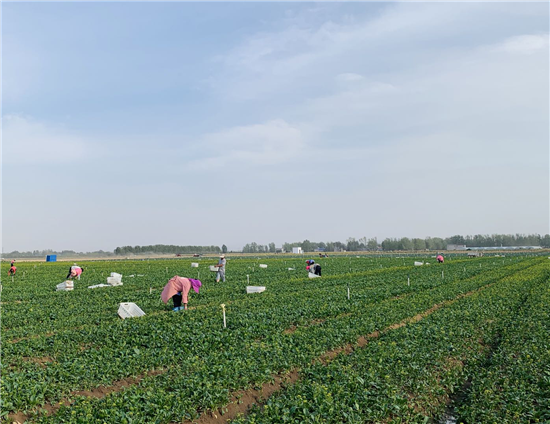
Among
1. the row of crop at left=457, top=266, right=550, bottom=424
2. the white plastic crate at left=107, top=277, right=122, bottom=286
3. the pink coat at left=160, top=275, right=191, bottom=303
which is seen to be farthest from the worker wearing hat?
the row of crop at left=457, top=266, right=550, bottom=424

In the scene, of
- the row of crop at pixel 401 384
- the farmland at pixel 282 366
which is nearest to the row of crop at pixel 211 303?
the farmland at pixel 282 366

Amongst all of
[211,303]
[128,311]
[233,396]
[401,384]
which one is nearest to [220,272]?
[211,303]

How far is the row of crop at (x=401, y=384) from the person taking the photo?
716 centimetres

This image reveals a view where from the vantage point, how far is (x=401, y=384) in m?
8.42

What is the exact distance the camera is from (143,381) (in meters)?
8.70

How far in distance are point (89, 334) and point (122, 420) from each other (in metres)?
7.20

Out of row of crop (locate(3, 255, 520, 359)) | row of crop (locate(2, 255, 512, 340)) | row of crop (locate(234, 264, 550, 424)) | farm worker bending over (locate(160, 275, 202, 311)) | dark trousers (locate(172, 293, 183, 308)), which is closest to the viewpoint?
row of crop (locate(234, 264, 550, 424))

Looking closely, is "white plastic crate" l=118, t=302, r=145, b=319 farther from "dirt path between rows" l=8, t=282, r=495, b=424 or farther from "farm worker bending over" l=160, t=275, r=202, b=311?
"dirt path between rows" l=8, t=282, r=495, b=424

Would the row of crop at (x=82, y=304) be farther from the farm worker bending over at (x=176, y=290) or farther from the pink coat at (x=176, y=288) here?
the pink coat at (x=176, y=288)

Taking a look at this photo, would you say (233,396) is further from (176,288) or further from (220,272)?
(220,272)

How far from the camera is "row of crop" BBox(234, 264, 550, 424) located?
23.5 feet

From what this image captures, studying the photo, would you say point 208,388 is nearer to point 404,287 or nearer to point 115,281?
point 404,287

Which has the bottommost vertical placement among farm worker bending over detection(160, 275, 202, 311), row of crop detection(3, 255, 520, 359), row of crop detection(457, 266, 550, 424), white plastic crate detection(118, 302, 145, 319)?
row of crop detection(457, 266, 550, 424)

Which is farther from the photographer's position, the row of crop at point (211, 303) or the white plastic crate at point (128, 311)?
the white plastic crate at point (128, 311)
